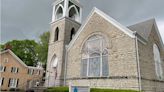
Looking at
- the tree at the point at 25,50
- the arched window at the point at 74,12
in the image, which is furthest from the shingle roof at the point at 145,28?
the tree at the point at 25,50

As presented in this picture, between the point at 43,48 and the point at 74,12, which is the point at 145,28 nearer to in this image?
the point at 74,12

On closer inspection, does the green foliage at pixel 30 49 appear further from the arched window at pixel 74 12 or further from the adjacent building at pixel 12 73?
the arched window at pixel 74 12

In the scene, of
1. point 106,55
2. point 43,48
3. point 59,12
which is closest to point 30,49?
point 43,48

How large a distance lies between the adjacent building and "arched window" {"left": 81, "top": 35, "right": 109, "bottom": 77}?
1487cm

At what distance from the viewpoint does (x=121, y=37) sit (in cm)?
1364

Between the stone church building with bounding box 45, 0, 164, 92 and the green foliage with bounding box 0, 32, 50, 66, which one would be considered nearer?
the stone church building with bounding box 45, 0, 164, 92

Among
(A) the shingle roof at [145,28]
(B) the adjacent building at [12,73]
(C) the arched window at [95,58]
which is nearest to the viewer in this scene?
(C) the arched window at [95,58]

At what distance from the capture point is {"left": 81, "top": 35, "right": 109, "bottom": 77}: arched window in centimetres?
1441

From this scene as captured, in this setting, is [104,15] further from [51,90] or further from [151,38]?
[51,90]

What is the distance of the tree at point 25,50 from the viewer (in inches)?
1593

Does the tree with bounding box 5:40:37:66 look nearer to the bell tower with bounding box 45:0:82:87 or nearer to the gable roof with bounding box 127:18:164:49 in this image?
the bell tower with bounding box 45:0:82:87

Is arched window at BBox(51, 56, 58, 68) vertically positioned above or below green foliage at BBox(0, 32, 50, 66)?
below

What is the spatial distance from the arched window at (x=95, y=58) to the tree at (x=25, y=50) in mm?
29184

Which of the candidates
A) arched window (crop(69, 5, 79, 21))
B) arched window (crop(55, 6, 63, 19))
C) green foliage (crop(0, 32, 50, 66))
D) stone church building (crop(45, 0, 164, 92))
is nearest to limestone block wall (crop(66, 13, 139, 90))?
stone church building (crop(45, 0, 164, 92))
